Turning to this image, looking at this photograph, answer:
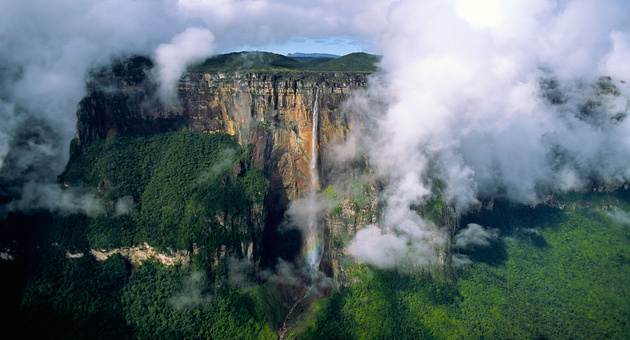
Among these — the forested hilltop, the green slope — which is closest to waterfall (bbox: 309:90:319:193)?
the forested hilltop

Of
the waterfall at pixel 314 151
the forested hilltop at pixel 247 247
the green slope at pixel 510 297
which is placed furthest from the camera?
the waterfall at pixel 314 151

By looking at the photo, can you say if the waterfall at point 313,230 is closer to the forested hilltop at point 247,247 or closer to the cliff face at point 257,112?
the forested hilltop at point 247,247

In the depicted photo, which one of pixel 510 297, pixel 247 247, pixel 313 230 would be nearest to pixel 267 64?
pixel 313 230

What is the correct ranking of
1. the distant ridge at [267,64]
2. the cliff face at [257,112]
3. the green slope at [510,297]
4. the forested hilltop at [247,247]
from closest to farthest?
the forested hilltop at [247,247]
the green slope at [510,297]
the cliff face at [257,112]
the distant ridge at [267,64]

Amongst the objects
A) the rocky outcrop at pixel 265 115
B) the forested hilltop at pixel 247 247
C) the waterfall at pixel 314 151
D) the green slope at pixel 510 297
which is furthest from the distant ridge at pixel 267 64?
the green slope at pixel 510 297

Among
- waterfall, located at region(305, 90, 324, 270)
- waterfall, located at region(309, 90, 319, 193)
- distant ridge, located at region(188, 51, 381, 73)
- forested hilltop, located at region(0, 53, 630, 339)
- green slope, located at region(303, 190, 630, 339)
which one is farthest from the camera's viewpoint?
distant ridge, located at region(188, 51, 381, 73)

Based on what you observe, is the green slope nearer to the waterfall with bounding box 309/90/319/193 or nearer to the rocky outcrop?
the rocky outcrop

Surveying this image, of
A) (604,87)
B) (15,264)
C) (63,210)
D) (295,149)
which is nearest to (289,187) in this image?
(295,149)

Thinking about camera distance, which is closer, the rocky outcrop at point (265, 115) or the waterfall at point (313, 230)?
the rocky outcrop at point (265, 115)
